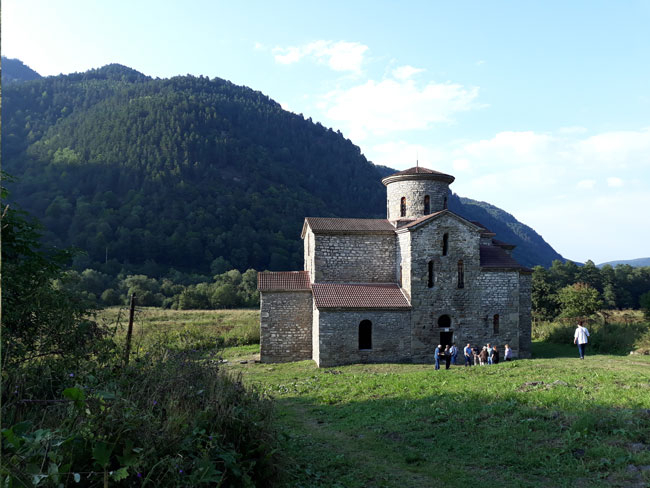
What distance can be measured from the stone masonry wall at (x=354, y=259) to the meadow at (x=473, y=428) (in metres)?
7.89

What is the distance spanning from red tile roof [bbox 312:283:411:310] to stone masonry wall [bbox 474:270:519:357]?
14.0 ft

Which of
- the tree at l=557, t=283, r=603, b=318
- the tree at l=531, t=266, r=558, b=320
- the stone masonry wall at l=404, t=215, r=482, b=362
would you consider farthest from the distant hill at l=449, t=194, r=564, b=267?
the stone masonry wall at l=404, t=215, r=482, b=362

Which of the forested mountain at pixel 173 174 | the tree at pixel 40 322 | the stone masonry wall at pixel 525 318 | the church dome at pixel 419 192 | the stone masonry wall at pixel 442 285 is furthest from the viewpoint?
the forested mountain at pixel 173 174

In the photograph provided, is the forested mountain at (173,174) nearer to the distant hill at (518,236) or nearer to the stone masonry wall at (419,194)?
the distant hill at (518,236)

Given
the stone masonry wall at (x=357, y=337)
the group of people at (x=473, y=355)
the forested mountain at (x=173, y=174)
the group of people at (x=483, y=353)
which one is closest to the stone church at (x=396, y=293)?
the stone masonry wall at (x=357, y=337)

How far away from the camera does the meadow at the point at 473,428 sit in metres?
7.61

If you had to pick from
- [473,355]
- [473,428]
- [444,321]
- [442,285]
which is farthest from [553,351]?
[473,428]

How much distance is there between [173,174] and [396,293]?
80.9 m

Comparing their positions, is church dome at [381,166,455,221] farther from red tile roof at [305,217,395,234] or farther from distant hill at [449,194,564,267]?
distant hill at [449,194,564,267]

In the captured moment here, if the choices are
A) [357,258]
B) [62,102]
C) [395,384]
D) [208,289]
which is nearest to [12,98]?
[62,102]

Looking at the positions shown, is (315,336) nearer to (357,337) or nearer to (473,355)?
(357,337)

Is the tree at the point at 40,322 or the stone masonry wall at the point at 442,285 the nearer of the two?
the tree at the point at 40,322

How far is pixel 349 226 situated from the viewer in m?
23.9

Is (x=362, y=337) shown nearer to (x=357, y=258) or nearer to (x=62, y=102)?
(x=357, y=258)
